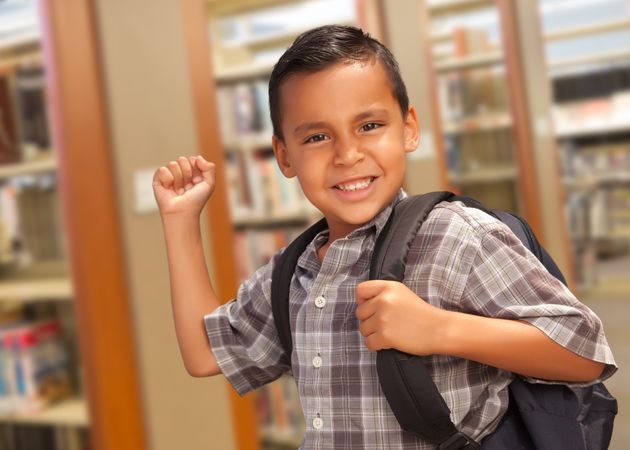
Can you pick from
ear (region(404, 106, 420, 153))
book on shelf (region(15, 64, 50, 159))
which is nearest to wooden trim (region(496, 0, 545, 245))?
book on shelf (region(15, 64, 50, 159))

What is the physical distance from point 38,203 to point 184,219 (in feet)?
5.80

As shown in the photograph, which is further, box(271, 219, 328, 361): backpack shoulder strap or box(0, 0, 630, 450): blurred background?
box(0, 0, 630, 450): blurred background

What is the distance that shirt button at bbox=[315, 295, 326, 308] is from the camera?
0.90 m

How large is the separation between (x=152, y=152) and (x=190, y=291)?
1.63m

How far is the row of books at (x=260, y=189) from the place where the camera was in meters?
3.35

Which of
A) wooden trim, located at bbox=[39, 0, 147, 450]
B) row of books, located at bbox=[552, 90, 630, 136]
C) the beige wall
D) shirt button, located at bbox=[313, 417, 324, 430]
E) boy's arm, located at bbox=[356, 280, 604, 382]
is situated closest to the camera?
boy's arm, located at bbox=[356, 280, 604, 382]

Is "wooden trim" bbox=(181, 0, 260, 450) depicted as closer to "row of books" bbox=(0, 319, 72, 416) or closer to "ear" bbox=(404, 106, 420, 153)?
"row of books" bbox=(0, 319, 72, 416)

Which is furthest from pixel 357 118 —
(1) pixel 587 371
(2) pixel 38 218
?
(2) pixel 38 218

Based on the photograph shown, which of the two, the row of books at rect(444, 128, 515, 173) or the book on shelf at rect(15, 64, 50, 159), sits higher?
the book on shelf at rect(15, 64, 50, 159)

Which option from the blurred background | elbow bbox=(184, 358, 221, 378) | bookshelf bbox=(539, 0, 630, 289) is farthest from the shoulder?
bookshelf bbox=(539, 0, 630, 289)

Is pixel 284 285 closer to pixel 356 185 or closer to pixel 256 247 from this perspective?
pixel 356 185

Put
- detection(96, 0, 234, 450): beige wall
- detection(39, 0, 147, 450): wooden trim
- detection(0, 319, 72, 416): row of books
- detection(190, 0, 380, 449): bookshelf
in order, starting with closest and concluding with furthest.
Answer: detection(39, 0, 147, 450): wooden trim, detection(96, 0, 234, 450): beige wall, detection(0, 319, 72, 416): row of books, detection(190, 0, 380, 449): bookshelf

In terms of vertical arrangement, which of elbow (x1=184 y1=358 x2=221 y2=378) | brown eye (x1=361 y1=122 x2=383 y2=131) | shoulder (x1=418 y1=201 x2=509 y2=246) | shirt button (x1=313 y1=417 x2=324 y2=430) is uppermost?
brown eye (x1=361 y1=122 x2=383 y2=131)

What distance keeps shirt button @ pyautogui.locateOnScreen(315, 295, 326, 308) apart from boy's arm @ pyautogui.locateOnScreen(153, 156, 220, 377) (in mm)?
180
